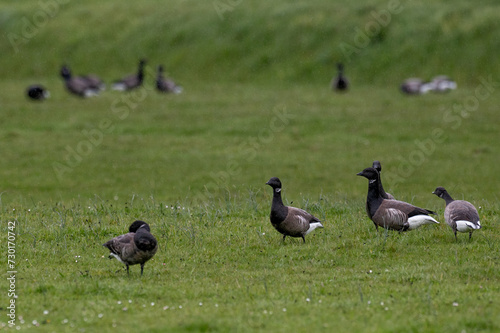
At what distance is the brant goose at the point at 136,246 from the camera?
1255cm

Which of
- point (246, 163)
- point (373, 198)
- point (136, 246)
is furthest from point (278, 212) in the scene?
point (246, 163)

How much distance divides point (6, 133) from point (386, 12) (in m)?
38.8

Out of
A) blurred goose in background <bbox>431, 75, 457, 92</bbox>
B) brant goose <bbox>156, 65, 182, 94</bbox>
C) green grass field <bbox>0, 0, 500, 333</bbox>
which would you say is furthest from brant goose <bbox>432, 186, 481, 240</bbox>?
brant goose <bbox>156, 65, 182, 94</bbox>

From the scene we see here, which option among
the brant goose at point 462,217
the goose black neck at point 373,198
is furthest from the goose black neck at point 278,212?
the brant goose at point 462,217

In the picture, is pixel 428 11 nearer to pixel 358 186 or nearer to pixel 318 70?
pixel 318 70

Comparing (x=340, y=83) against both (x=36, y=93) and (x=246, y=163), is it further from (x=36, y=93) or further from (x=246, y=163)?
(x=36, y=93)

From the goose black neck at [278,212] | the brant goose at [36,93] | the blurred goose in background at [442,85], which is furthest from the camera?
the blurred goose in background at [442,85]

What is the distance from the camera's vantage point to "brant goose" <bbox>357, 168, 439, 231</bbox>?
49.9ft

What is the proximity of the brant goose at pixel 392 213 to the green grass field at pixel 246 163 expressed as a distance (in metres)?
0.43

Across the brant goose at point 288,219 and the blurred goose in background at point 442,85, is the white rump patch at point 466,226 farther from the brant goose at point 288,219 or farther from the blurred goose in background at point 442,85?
the blurred goose in background at point 442,85

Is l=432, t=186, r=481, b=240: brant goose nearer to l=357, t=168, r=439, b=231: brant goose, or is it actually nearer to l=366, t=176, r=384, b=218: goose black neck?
l=357, t=168, r=439, b=231: brant goose

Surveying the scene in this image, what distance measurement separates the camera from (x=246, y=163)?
33219 millimetres

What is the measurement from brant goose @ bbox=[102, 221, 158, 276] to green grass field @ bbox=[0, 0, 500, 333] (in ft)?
1.57

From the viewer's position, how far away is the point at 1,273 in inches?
540
